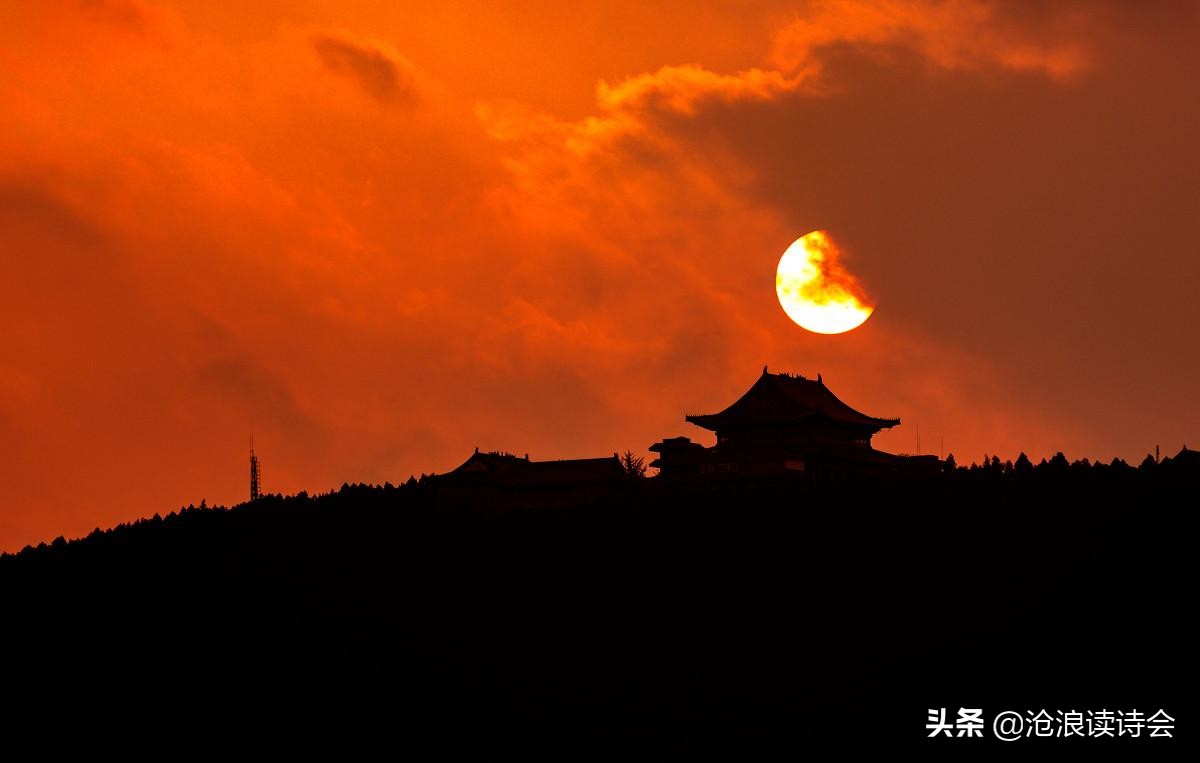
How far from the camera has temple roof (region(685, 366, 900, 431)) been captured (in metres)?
79.2

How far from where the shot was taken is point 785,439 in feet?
260

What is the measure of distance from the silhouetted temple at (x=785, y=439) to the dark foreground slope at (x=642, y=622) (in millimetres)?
10208

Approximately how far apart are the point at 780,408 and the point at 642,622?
2238 centimetres

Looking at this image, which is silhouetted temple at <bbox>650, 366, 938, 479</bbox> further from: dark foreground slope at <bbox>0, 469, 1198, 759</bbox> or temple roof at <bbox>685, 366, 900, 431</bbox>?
dark foreground slope at <bbox>0, 469, 1198, 759</bbox>

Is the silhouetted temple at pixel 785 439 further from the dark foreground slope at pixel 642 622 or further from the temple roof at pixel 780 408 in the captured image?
the dark foreground slope at pixel 642 622

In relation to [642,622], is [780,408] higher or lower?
higher

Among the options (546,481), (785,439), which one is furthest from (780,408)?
(546,481)

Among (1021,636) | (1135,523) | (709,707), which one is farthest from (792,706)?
(1135,523)

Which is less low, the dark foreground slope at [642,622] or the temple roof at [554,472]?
the temple roof at [554,472]

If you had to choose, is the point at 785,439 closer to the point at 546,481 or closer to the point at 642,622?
the point at 546,481

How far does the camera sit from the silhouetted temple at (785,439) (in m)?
75.6

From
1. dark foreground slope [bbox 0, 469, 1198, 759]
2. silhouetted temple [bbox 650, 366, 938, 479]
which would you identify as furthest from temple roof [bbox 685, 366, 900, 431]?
dark foreground slope [bbox 0, 469, 1198, 759]

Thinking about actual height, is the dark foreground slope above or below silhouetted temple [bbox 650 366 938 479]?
below

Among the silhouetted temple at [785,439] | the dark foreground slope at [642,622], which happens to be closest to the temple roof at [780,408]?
the silhouetted temple at [785,439]
